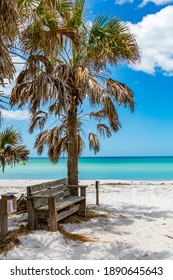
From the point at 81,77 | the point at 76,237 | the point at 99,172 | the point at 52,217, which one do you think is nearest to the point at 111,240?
the point at 76,237

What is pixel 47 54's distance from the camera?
6484mm

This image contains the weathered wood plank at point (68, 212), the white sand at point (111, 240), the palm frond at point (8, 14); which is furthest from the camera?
the weathered wood plank at point (68, 212)

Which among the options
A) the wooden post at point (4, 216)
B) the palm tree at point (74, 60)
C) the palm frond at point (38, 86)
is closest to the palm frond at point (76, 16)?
the palm tree at point (74, 60)

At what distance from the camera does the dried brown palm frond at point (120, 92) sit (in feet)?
25.4

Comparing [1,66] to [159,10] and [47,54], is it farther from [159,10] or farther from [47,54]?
[159,10]

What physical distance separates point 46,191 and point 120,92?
299 cm

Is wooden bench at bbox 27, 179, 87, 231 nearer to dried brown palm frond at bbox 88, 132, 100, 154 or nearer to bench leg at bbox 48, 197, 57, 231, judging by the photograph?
bench leg at bbox 48, 197, 57, 231

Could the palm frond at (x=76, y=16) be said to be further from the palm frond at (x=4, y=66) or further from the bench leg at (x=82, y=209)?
the bench leg at (x=82, y=209)

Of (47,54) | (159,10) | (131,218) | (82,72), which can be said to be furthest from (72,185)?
(159,10)

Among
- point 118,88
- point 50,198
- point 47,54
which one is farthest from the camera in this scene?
point 118,88

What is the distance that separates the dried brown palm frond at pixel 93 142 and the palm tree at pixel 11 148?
2.16m

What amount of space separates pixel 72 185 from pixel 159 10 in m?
4.66

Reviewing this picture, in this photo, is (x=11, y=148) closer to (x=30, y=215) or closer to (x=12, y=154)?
(x=12, y=154)

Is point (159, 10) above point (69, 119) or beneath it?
above
